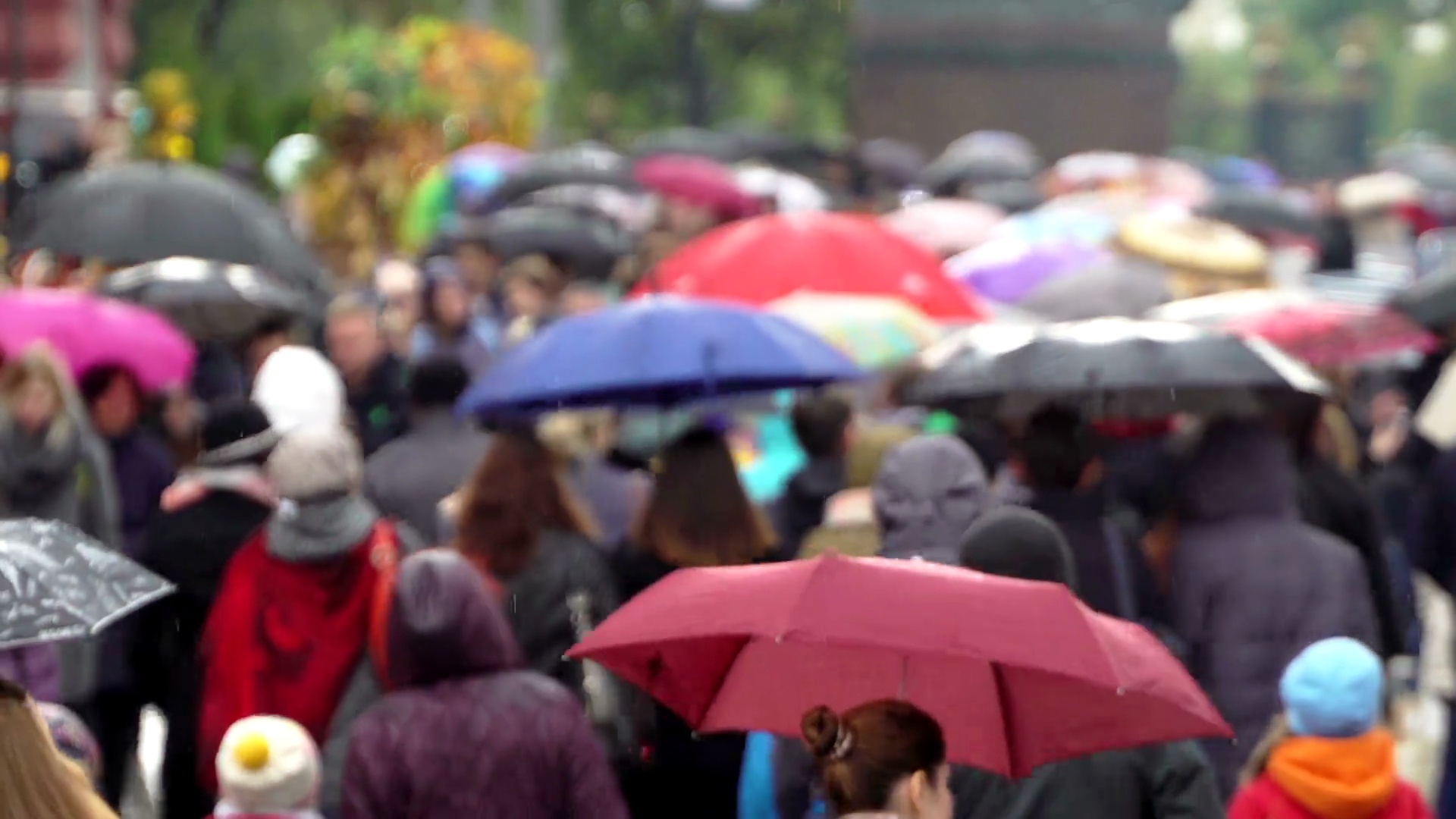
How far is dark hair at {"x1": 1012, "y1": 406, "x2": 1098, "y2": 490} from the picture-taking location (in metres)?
7.67

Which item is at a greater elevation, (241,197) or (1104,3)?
(241,197)

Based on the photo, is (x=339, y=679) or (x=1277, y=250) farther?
(x=1277, y=250)

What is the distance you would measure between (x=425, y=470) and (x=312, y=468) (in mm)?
2005

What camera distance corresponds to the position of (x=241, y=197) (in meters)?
11.9

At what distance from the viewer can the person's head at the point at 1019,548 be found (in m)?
5.76

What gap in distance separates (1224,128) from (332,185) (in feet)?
307

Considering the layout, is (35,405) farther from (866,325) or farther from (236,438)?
(866,325)

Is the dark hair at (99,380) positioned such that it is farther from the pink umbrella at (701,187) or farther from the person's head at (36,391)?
the pink umbrella at (701,187)

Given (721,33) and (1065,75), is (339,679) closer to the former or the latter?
(1065,75)

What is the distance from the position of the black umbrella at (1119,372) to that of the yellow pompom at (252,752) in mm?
2805

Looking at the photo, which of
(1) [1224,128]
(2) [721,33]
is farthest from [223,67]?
(1) [1224,128]

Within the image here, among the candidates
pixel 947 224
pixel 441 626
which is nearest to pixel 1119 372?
pixel 441 626

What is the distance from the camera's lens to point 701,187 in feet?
65.9

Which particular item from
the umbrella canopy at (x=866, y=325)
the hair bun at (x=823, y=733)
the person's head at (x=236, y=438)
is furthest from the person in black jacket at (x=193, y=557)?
the hair bun at (x=823, y=733)
